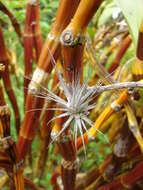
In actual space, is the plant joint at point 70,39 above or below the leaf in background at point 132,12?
below

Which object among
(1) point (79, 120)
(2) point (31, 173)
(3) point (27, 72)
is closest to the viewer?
(1) point (79, 120)

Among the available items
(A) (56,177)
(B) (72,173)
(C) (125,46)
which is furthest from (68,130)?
(C) (125,46)

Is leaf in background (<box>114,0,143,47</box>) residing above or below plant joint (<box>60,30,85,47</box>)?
above

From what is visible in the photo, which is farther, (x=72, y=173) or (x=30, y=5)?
(x=30, y=5)

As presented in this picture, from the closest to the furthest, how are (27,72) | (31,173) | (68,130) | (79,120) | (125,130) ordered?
(79,120)
(68,130)
(125,130)
(27,72)
(31,173)

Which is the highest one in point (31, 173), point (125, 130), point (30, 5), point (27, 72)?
point (30, 5)

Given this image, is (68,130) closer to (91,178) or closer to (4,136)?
(4,136)

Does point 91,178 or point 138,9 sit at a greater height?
point 138,9
